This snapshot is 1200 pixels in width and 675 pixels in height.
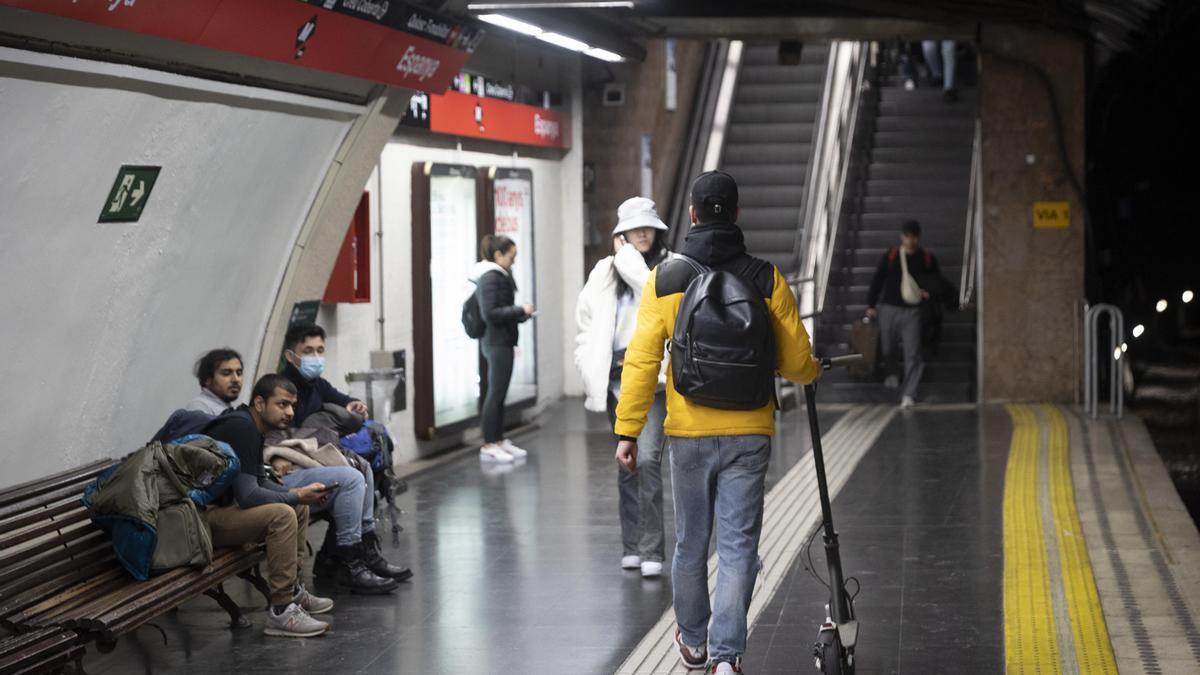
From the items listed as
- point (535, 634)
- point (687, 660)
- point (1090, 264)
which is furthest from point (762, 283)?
point (1090, 264)

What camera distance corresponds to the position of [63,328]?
674cm

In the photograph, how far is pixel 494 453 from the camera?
11.4 m

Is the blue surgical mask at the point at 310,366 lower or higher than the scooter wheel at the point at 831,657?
higher

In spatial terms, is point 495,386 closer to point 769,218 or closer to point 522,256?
point 522,256

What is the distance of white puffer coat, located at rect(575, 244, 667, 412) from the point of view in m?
7.02

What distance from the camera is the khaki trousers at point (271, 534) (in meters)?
6.46

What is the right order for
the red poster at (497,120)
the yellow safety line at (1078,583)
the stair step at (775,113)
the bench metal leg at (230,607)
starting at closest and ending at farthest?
the yellow safety line at (1078,583), the bench metal leg at (230,607), the red poster at (497,120), the stair step at (775,113)

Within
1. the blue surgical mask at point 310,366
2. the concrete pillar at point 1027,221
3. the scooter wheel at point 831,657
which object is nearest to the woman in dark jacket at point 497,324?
the blue surgical mask at point 310,366

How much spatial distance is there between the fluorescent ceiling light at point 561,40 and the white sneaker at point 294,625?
518 cm

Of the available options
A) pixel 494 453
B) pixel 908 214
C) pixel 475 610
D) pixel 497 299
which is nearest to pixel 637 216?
pixel 475 610

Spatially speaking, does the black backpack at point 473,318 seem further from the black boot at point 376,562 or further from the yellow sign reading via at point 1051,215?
the yellow sign reading via at point 1051,215

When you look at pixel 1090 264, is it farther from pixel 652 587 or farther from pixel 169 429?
pixel 169 429

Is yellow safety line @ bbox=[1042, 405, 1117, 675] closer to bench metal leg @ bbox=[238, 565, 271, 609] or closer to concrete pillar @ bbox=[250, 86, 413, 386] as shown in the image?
bench metal leg @ bbox=[238, 565, 271, 609]

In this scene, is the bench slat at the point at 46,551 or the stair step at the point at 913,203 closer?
the bench slat at the point at 46,551
